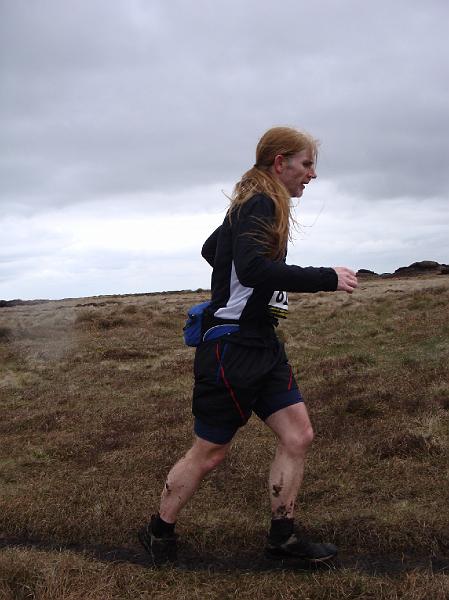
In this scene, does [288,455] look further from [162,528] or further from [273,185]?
[273,185]

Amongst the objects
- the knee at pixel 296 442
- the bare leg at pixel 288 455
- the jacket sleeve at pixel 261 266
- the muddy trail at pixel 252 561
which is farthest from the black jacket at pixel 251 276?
the muddy trail at pixel 252 561

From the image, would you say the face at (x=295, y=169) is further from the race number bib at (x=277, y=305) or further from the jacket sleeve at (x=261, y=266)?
the race number bib at (x=277, y=305)

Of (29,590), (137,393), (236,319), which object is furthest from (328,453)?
(137,393)

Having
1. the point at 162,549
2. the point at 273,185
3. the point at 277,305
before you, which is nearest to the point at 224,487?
the point at 162,549

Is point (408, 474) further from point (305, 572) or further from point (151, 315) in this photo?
point (151, 315)

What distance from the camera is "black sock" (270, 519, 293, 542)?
3.52 m

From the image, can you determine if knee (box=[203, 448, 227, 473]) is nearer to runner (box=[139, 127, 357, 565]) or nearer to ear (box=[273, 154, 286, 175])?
runner (box=[139, 127, 357, 565])

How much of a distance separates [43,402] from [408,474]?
656 centimetres

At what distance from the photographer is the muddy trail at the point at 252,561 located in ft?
11.4

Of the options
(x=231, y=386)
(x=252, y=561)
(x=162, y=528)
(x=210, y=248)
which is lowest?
(x=252, y=561)

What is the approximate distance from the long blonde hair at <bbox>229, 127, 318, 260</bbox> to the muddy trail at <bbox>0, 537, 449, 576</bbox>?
1828mm

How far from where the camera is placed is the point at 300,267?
327cm

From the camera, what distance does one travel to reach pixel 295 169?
3631 millimetres

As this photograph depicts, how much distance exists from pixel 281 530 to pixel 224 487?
1561mm
